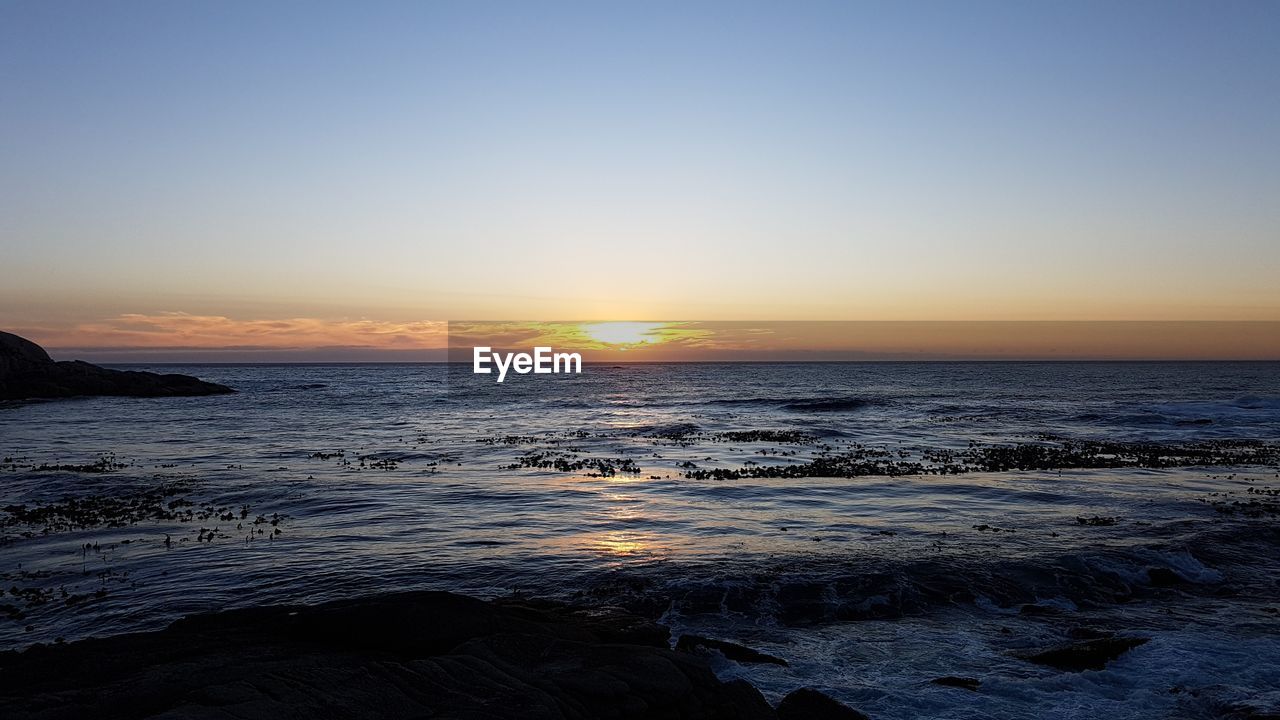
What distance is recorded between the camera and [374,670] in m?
8.14

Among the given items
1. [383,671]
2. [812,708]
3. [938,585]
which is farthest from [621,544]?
[383,671]

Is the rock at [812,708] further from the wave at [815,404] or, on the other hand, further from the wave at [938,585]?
the wave at [815,404]

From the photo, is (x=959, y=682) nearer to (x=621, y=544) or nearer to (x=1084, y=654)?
(x=1084, y=654)

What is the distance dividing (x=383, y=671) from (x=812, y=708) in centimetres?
545

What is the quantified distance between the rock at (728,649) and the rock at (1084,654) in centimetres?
427

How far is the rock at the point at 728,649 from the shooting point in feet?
38.2

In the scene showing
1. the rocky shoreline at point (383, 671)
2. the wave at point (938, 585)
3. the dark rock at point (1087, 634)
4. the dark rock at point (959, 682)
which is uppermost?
the rocky shoreline at point (383, 671)

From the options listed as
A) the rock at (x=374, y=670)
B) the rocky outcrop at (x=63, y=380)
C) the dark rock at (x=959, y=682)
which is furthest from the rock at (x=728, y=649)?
the rocky outcrop at (x=63, y=380)

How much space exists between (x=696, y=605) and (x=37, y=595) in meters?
13.5

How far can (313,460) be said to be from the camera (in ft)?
120

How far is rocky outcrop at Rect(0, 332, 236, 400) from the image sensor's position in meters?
83.2

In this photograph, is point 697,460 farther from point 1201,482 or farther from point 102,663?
point 102,663

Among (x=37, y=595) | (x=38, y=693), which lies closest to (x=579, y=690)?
(x=38, y=693)

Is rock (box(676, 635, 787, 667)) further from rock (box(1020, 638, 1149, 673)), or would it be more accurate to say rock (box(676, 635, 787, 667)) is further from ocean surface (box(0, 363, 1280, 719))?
rock (box(1020, 638, 1149, 673))
